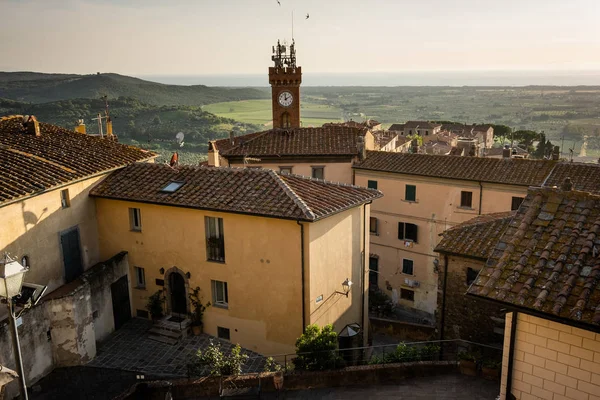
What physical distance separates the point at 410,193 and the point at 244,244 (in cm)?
1552

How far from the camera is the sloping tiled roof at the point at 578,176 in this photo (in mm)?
21234

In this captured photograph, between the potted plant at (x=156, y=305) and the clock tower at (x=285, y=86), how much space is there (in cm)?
2470

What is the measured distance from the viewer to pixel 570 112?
500ft

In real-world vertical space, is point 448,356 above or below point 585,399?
below

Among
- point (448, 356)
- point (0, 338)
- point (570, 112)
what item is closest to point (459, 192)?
point (448, 356)

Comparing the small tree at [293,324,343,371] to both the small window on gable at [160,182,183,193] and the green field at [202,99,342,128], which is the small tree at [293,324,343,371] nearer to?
the small window on gable at [160,182,183,193]

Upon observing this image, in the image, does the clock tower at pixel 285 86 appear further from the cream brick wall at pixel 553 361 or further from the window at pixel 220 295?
the cream brick wall at pixel 553 361

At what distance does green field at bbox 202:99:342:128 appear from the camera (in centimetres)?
12432

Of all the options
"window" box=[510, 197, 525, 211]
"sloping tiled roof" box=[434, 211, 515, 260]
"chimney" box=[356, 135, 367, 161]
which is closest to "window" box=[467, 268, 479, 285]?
"sloping tiled roof" box=[434, 211, 515, 260]

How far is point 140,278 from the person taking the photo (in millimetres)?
17828

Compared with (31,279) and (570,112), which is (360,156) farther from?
(570,112)

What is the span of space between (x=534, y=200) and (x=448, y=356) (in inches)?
361

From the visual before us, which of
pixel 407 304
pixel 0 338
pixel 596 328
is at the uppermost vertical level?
pixel 596 328

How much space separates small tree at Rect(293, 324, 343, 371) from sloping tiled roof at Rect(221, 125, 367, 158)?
18308 millimetres
